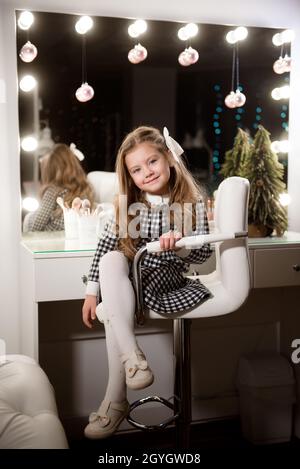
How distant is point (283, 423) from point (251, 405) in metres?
0.16

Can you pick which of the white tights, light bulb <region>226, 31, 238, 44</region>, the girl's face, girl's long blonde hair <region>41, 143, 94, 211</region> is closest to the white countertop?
girl's long blonde hair <region>41, 143, 94, 211</region>

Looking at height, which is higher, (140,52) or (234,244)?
(140,52)

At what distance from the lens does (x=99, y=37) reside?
263cm

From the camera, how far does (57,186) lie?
260 centimetres

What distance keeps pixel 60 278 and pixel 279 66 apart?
1.45 m

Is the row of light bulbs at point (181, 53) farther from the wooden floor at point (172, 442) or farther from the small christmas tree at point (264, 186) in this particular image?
the wooden floor at point (172, 442)

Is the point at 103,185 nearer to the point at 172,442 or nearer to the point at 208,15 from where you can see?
the point at 208,15

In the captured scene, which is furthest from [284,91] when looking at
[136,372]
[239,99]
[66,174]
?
[136,372]

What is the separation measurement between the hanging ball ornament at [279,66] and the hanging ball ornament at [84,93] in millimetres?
872

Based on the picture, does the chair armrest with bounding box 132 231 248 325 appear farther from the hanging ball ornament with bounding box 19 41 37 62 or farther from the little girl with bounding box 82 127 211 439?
the hanging ball ornament with bounding box 19 41 37 62

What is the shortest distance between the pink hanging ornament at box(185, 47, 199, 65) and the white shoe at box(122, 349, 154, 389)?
1.56 metres

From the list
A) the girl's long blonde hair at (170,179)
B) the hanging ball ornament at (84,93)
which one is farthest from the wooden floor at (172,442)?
the hanging ball ornament at (84,93)

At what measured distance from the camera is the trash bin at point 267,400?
8.25 feet

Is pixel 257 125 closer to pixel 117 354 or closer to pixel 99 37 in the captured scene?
pixel 99 37
